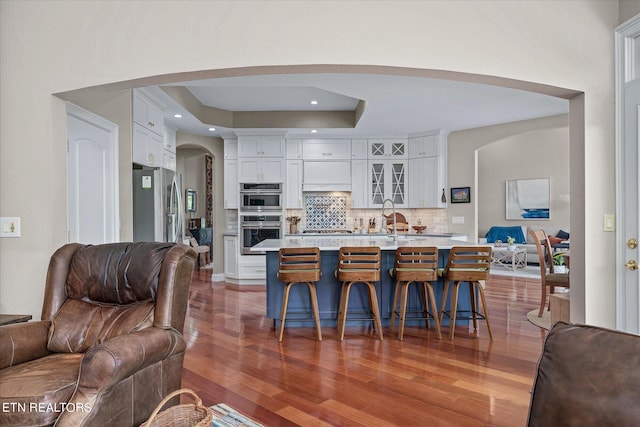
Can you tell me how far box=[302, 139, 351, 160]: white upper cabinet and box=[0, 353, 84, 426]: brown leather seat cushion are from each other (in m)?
5.67

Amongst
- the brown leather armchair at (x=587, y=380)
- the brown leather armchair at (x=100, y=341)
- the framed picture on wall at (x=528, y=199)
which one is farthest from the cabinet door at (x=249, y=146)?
the framed picture on wall at (x=528, y=199)

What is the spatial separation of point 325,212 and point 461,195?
2.47m

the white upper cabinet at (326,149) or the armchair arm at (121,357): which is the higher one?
the white upper cabinet at (326,149)

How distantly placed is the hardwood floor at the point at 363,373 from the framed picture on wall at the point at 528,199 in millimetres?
6245

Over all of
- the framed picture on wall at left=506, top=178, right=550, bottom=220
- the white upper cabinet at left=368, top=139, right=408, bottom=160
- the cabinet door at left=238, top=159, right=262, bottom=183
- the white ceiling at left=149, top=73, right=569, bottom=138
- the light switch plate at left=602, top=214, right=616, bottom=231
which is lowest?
the light switch plate at left=602, top=214, right=616, bottom=231

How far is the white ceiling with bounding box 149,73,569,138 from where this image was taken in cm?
420

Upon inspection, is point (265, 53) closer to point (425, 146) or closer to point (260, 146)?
point (260, 146)

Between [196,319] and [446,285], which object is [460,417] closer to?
[446,285]

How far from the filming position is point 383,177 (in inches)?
278

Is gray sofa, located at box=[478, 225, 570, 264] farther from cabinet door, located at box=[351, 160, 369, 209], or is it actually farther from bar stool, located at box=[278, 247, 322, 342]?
bar stool, located at box=[278, 247, 322, 342]

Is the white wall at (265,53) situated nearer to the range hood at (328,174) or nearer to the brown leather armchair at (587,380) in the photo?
the brown leather armchair at (587,380)

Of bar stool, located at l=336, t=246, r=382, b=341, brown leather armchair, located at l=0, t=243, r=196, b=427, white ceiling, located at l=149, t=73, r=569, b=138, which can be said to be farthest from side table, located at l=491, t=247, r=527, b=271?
brown leather armchair, located at l=0, t=243, r=196, b=427

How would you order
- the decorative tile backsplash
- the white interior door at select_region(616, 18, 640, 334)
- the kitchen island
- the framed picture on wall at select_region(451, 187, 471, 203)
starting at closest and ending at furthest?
the white interior door at select_region(616, 18, 640, 334) → the kitchen island → the framed picture on wall at select_region(451, 187, 471, 203) → the decorative tile backsplash

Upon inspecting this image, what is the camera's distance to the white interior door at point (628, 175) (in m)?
2.44
